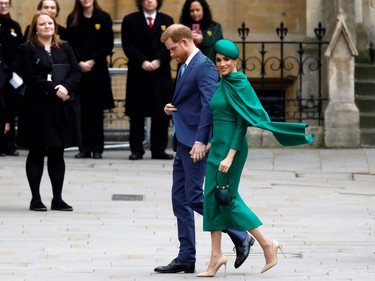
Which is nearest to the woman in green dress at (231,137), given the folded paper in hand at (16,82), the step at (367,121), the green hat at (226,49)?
the green hat at (226,49)

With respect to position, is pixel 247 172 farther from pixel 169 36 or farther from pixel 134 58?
pixel 169 36

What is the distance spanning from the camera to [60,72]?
534 inches

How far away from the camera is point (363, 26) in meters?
20.2

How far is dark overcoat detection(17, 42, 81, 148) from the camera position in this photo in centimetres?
1338

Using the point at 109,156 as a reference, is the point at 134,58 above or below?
above

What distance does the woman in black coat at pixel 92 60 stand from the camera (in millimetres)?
17594

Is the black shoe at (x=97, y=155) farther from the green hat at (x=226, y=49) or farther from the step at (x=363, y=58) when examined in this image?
the green hat at (x=226, y=49)

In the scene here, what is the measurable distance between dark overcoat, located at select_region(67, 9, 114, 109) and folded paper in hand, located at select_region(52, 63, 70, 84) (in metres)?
3.88

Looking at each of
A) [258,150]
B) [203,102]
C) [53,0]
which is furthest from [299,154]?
[203,102]

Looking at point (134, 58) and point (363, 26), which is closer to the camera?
point (134, 58)

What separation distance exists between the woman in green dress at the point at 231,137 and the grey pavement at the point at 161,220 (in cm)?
38

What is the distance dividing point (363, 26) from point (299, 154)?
296 cm

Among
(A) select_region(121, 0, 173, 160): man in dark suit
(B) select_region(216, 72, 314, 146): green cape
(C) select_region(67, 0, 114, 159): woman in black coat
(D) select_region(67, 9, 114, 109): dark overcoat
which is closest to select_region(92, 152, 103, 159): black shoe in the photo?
(C) select_region(67, 0, 114, 159): woman in black coat

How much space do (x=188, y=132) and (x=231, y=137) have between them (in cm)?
45
